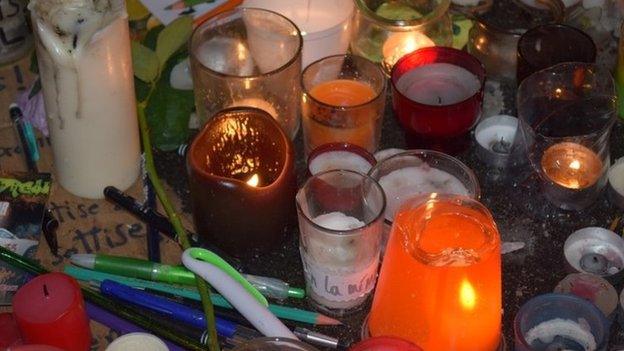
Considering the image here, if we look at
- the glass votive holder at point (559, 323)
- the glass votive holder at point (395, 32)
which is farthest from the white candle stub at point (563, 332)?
the glass votive holder at point (395, 32)

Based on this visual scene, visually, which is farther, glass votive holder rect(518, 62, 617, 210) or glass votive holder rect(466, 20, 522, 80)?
glass votive holder rect(466, 20, 522, 80)

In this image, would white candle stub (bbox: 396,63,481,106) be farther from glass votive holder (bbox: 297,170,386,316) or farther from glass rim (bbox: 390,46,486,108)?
glass votive holder (bbox: 297,170,386,316)

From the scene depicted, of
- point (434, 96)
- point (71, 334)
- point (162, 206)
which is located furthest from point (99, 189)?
point (434, 96)

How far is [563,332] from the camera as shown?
764 millimetres

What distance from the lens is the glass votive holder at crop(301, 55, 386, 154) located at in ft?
2.86

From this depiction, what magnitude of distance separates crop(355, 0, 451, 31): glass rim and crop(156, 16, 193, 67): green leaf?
0.16 m

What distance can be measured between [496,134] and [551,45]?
0.30 feet

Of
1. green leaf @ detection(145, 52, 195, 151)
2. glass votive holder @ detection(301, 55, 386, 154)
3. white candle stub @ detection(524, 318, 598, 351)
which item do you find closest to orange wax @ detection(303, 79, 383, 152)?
glass votive holder @ detection(301, 55, 386, 154)

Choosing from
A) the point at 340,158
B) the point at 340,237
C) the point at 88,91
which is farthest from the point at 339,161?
the point at 88,91

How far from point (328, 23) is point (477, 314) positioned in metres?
0.35

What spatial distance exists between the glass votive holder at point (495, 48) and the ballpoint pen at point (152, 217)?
321mm

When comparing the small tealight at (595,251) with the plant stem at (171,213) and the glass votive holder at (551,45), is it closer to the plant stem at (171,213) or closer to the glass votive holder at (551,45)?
the glass votive holder at (551,45)

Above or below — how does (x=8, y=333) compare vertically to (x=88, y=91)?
below

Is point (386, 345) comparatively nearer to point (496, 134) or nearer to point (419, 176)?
point (419, 176)
